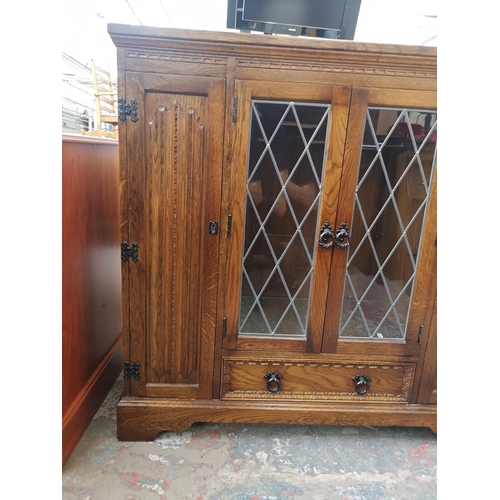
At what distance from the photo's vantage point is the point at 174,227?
122cm

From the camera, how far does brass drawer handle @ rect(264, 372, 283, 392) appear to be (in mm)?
1341

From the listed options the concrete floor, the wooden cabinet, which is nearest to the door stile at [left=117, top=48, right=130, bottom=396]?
the wooden cabinet

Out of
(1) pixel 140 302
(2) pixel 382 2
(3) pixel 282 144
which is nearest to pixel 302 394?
(1) pixel 140 302

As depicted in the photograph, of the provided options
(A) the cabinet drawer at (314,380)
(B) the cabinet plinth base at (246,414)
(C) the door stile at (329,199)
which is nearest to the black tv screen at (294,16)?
(C) the door stile at (329,199)

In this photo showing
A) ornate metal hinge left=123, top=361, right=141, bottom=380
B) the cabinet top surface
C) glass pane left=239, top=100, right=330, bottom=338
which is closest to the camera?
the cabinet top surface

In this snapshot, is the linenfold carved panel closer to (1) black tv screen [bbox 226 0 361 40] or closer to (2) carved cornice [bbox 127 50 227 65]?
(2) carved cornice [bbox 127 50 227 65]

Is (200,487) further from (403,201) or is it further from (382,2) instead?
(382,2)

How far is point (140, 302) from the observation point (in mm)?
1262

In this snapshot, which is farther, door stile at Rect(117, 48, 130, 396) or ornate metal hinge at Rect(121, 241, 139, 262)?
ornate metal hinge at Rect(121, 241, 139, 262)

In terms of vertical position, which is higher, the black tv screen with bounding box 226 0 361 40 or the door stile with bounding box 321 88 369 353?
the black tv screen with bounding box 226 0 361 40

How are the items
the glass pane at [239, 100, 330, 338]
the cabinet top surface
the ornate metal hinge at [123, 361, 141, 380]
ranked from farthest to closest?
1. the ornate metal hinge at [123, 361, 141, 380]
2. the glass pane at [239, 100, 330, 338]
3. the cabinet top surface

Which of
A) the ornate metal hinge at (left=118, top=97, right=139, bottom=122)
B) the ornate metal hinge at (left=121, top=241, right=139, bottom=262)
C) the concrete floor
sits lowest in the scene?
the concrete floor

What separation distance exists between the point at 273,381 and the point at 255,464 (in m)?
0.30

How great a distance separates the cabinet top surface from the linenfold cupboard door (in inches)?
4.0
